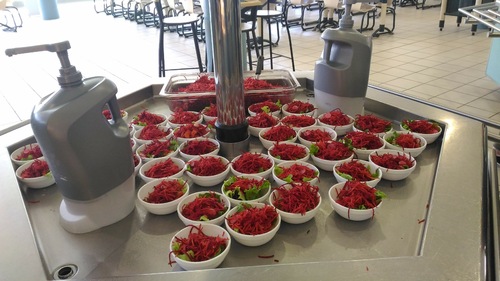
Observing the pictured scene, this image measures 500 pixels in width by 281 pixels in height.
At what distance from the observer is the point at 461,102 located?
371 centimetres

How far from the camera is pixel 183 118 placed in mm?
1438

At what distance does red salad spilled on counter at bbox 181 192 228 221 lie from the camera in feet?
2.90

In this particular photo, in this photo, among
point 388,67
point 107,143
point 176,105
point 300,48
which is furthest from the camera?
point 300,48

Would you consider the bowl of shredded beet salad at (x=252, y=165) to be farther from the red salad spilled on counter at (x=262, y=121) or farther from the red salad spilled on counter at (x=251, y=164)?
the red salad spilled on counter at (x=262, y=121)

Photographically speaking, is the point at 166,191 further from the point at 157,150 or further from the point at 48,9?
the point at 48,9

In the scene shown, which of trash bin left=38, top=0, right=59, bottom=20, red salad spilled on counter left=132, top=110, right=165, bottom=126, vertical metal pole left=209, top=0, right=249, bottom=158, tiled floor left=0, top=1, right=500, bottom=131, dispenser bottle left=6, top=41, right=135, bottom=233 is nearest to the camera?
dispenser bottle left=6, top=41, right=135, bottom=233

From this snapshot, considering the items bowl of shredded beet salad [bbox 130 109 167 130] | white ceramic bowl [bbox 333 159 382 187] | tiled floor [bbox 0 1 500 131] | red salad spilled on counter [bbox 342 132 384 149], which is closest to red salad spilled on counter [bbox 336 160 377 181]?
white ceramic bowl [bbox 333 159 382 187]

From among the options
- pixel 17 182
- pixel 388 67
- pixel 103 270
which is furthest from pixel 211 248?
pixel 388 67

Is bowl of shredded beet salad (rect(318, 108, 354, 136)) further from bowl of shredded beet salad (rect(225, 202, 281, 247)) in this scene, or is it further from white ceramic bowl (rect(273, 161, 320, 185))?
bowl of shredded beet salad (rect(225, 202, 281, 247))

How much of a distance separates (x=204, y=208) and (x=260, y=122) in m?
0.53

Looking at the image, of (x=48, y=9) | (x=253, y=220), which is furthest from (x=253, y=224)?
(x=48, y=9)

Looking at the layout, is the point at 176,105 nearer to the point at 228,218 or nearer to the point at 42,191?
the point at 42,191

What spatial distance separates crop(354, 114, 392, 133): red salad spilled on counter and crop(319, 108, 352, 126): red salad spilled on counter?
38mm

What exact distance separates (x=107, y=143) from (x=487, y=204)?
0.93 meters
